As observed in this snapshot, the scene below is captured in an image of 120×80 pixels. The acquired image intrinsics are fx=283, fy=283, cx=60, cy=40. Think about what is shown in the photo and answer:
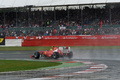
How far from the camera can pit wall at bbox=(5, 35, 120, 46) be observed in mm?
30688

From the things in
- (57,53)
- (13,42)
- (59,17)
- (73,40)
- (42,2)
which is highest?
(42,2)

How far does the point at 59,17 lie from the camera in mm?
37812

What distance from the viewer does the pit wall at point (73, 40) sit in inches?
1208

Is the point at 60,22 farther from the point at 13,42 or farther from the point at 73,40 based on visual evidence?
the point at 13,42

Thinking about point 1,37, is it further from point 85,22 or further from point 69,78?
point 69,78

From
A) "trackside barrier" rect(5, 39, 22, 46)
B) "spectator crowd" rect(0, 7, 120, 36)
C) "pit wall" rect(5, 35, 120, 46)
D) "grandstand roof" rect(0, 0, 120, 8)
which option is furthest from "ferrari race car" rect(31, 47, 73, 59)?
"grandstand roof" rect(0, 0, 120, 8)

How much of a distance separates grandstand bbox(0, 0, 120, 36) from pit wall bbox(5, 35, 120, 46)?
0.57m

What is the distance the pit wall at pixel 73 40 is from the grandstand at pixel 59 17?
22.5 inches

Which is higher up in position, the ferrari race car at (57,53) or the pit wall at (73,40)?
the pit wall at (73,40)

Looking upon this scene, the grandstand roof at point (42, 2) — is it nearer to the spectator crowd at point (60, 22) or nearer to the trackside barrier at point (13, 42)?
the spectator crowd at point (60, 22)

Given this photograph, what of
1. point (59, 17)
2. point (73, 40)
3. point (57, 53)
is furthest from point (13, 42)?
point (57, 53)

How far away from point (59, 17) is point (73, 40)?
7.08 metres

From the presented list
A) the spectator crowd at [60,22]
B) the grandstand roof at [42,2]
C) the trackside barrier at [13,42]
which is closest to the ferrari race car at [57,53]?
the spectator crowd at [60,22]

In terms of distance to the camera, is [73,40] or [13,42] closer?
[73,40]
